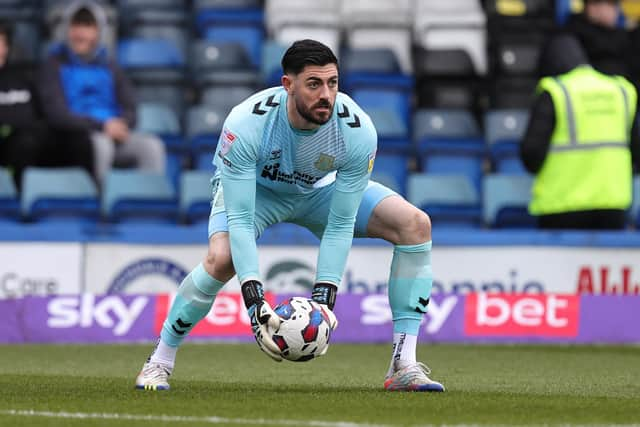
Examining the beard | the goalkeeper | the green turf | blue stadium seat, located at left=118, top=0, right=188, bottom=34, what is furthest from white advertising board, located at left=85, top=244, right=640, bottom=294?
blue stadium seat, located at left=118, top=0, right=188, bottom=34

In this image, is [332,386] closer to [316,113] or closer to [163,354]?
[163,354]

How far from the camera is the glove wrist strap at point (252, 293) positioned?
6023 mm

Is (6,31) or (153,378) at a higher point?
(6,31)

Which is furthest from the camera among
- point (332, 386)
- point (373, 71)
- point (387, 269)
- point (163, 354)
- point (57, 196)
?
point (373, 71)

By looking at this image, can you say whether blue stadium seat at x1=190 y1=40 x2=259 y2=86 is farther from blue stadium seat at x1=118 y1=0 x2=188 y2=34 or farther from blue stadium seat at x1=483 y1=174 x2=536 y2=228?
blue stadium seat at x1=483 y1=174 x2=536 y2=228

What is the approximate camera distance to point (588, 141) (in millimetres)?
10672

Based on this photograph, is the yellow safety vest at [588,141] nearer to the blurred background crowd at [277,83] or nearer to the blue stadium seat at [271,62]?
the blurred background crowd at [277,83]

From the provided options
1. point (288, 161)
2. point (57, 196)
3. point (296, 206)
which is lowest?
point (57, 196)

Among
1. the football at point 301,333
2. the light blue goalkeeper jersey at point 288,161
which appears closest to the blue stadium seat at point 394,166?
the light blue goalkeeper jersey at point 288,161

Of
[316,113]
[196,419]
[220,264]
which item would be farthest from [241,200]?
[196,419]

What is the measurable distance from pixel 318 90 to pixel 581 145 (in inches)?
196

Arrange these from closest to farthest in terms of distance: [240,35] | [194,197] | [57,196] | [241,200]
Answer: [241,200] < [57,196] < [194,197] < [240,35]

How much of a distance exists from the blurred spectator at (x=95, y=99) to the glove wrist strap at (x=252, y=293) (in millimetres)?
5827

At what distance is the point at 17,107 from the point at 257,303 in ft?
22.1
